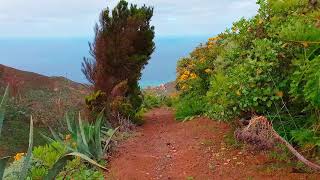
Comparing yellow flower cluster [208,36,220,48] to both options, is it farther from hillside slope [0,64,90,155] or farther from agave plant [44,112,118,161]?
agave plant [44,112,118,161]

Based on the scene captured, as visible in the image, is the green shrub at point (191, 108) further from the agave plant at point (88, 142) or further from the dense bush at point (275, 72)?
the dense bush at point (275, 72)

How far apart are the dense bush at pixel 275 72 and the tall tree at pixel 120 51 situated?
459cm

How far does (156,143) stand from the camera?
923cm

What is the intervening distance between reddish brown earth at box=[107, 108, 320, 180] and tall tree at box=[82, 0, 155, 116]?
2.62 meters

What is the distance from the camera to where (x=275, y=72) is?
679 cm

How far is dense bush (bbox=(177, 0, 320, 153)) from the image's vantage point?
231 inches

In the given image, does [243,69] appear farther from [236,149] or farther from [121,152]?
[121,152]

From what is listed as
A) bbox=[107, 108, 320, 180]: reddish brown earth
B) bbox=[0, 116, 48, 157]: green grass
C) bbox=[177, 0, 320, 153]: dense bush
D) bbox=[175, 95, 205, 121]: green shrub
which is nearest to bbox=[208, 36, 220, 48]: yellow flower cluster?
bbox=[175, 95, 205, 121]: green shrub

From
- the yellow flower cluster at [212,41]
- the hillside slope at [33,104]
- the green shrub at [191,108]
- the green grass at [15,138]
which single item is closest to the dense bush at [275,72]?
the green shrub at [191,108]

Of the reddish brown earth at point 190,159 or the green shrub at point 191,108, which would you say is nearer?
the reddish brown earth at point 190,159

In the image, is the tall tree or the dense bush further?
the tall tree

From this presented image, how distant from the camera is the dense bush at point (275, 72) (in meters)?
5.87

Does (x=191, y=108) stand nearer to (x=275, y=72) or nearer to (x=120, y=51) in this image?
(x=120, y=51)

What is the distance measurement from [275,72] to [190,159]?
5.50 ft
